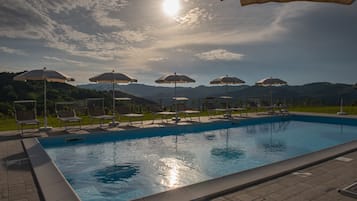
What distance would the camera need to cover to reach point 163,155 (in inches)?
272

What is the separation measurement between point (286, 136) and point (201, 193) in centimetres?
747

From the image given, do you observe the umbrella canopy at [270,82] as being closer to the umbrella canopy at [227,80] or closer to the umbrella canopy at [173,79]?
the umbrella canopy at [227,80]

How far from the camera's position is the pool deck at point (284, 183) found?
3303 mm

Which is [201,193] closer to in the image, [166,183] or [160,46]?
[166,183]

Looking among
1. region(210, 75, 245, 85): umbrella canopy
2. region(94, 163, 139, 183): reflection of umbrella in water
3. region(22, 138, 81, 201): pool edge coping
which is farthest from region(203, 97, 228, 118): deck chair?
region(22, 138, 81, 201): pool edge coping

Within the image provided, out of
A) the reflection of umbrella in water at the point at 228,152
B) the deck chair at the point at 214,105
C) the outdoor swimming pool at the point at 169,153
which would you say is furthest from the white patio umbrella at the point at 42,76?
the deck chair at the point at 214,105

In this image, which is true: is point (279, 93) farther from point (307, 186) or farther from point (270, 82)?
point (307, 186)

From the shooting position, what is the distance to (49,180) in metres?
3.88

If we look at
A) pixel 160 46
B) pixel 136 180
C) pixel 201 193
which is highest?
pixel 160 46

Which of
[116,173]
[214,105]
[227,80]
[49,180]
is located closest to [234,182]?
[49,180]

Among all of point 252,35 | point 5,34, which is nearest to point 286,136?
point 252,35

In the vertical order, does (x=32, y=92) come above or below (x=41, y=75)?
above

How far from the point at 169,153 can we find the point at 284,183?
3780 mm

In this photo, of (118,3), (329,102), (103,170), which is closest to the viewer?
(103,170)
